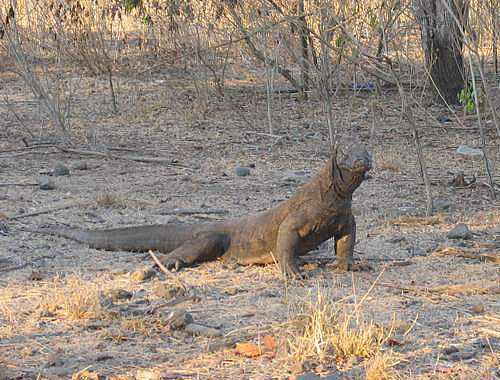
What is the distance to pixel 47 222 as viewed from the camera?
22.8 feet

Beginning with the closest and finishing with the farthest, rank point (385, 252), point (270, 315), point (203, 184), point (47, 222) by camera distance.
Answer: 1. point (270, 315)
2. point (385, 252)
3. point (47, 222)
4. point (203, 184)

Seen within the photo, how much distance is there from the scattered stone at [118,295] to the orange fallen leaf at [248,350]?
3.43 ft

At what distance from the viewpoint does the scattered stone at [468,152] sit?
9.67 m

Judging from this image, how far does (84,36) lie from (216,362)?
30.2 ft

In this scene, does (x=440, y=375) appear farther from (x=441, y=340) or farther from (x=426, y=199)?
(x=426, y=199)

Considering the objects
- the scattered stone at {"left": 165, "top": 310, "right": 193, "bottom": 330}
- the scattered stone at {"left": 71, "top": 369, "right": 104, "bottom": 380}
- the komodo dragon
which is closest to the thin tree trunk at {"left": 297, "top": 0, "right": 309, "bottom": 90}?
the komodo dragon

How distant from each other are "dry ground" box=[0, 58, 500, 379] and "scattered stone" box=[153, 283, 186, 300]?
0.19 feet

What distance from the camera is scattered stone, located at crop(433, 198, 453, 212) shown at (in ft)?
24.4

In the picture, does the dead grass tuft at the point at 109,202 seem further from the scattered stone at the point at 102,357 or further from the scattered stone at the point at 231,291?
the scattered stone at the point at 102,357

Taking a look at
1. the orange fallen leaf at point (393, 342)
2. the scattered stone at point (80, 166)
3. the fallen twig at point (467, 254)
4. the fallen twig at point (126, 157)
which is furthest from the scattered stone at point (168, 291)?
the fallen twig at point (126, 157)

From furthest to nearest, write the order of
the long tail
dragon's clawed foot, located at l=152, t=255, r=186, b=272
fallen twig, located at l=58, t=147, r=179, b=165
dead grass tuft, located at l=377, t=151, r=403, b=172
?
fallen twig, located at l=58, t=147, r=179, b=165
dead grass tuft, located at l=377, t=151, r=403, b=172
the long tail
dragon's clawed foot, located at l=152, t=255, r=186, b=272

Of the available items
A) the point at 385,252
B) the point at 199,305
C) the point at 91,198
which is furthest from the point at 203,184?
the point at 199,305

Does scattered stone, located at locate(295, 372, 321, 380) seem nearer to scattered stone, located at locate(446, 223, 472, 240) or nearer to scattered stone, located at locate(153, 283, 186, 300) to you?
scattered stone, located at locate(153, 283, 186, 300)

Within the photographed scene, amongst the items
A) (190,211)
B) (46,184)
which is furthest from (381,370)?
(46,184)
